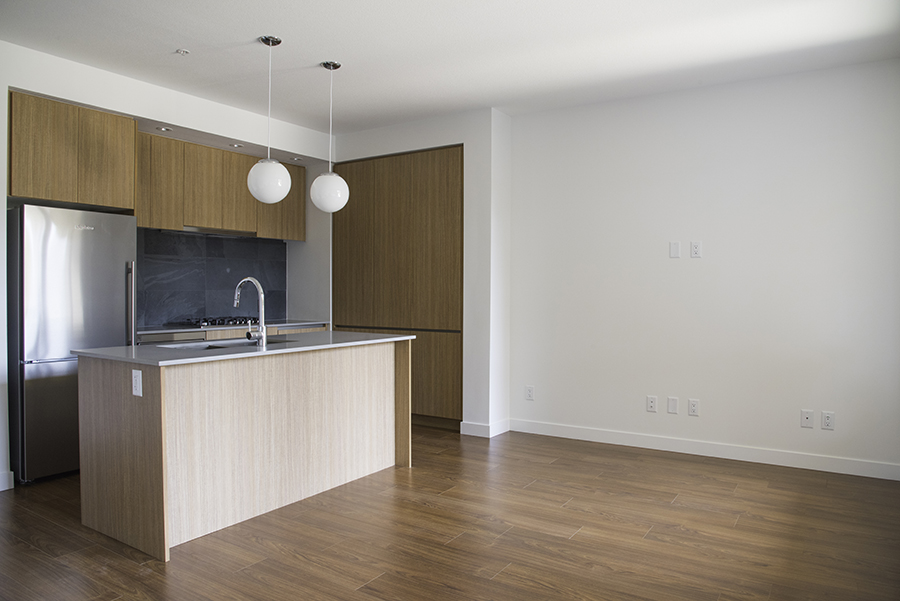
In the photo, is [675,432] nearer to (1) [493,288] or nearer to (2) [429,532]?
(1) [493,288]

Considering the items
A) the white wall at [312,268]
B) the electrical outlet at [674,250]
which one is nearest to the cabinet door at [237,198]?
the white wall at [312,268]

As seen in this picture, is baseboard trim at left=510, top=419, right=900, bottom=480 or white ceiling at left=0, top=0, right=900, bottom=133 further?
baseboard trim at left=510, top=419, right=900, bottom=480

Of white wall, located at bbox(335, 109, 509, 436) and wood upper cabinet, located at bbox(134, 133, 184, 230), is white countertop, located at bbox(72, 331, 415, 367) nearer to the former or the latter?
white wall, located at bbox(335, 109, 509, 436)

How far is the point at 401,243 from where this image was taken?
5.32 meters

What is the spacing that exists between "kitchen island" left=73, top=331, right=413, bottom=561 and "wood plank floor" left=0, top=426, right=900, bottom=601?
0.37 ft

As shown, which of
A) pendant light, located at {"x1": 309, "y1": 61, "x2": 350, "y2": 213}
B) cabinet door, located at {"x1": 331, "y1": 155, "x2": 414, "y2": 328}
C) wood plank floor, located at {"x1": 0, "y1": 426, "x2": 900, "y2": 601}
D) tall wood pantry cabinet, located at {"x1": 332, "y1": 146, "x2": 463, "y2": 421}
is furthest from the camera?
cabinet door, located at {"x1": 331, "y1": 155, "x2": 414, "y2": 328}

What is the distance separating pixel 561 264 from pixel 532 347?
2.35 ft

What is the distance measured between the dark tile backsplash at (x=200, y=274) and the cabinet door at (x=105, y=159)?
33.0 inches

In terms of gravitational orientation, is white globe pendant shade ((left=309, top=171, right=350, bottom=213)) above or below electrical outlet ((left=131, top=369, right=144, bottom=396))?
above

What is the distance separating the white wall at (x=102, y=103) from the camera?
11.6 feet

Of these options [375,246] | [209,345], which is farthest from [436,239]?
[209,345]

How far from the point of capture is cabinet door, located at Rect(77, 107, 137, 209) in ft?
12.8

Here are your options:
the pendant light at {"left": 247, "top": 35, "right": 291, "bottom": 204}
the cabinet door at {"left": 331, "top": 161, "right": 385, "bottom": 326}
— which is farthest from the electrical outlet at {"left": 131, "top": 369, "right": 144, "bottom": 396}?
the cabinet door at {"left": 331, "top": 161, "right": 385, "bottom": 326}

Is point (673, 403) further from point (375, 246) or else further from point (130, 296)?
point (130, 296)
